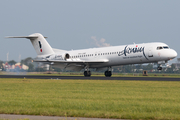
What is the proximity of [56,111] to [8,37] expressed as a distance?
4046cm

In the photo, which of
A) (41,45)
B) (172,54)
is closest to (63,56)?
(41,45)

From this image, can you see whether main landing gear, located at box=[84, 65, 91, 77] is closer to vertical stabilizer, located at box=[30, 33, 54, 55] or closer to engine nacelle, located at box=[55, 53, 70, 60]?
engine nacelle, located at box=[55, 53, 70, 60]

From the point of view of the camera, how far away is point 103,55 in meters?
44.7

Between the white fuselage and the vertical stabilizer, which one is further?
the vertical stabilizer

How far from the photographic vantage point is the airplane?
3900cm

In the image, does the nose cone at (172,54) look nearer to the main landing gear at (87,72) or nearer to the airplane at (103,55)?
the airplane at (103,55)

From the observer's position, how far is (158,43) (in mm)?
39875

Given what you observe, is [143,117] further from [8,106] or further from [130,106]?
[8,106]

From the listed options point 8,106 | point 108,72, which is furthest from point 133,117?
point 108,72

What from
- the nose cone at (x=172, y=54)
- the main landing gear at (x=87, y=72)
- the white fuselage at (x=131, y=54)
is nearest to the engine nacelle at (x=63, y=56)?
the white fuselage at (x=131, y=54)

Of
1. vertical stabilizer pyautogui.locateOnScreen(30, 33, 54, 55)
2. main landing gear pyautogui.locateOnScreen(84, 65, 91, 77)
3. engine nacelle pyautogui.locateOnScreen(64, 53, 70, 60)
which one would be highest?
vertical stabilizer pyautogui.locateOnScreen(30, 33, 54, 55)

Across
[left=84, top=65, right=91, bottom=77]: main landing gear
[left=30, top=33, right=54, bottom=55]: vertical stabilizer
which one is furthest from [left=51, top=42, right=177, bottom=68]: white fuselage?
[left=30, top=33, right=54, bottom=55]: vertical stabilizer

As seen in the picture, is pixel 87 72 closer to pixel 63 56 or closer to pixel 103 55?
pixel 103 55

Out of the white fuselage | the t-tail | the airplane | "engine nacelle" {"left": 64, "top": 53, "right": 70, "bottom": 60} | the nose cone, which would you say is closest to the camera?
the nose cone
